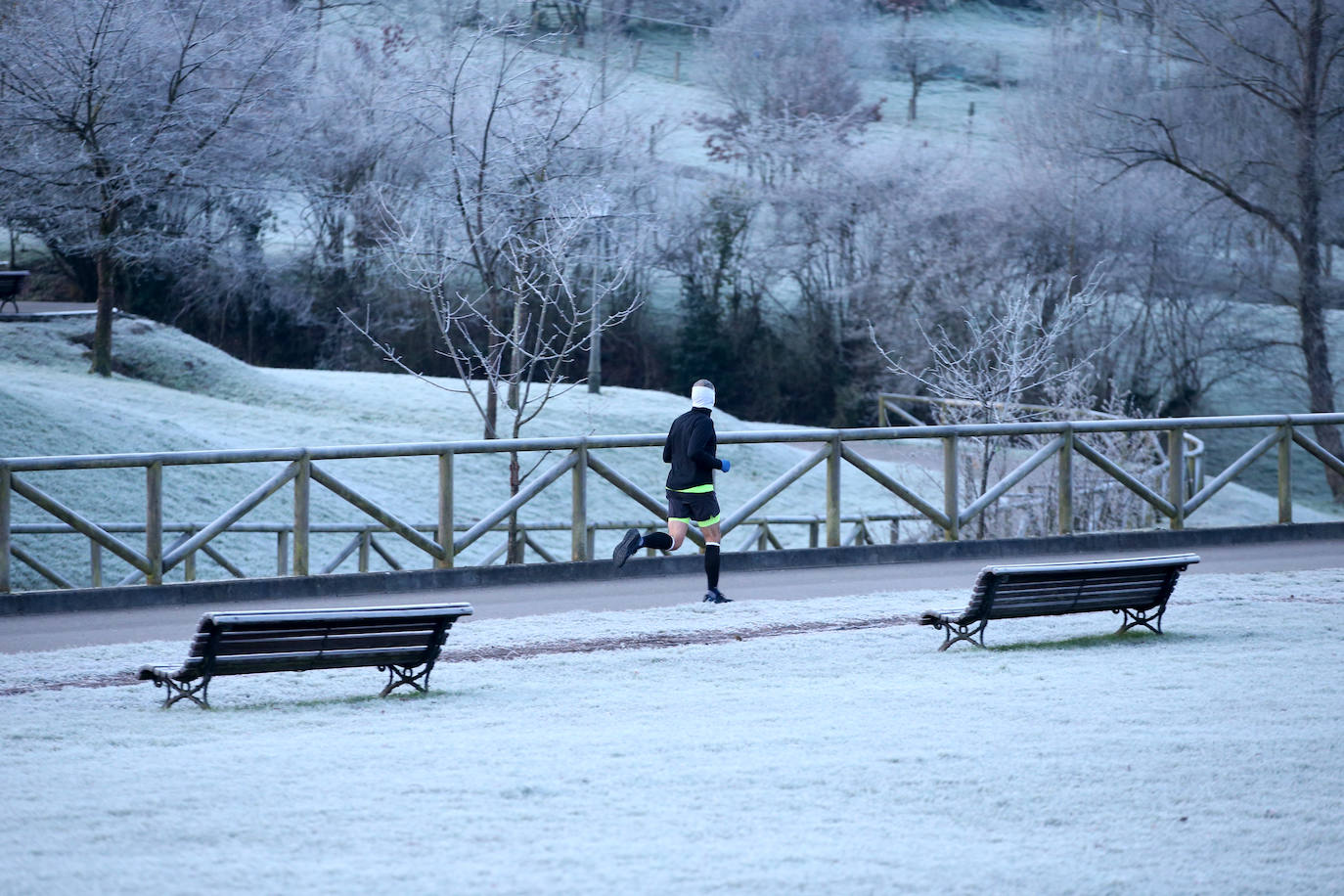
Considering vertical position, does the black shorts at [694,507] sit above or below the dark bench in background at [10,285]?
below

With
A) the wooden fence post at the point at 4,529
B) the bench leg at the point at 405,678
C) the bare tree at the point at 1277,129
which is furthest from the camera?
the bare tree at the point at 1277,129

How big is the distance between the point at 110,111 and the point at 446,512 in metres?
20.4

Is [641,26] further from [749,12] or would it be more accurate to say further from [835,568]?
[835,568]

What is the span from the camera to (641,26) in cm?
7175

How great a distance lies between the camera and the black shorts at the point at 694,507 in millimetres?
10867

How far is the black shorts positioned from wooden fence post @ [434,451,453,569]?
5.70ft

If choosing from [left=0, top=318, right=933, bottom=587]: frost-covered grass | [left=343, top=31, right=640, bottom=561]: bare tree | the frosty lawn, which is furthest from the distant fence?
[left=343, top=31, right=640, bottom=561]: bare tree

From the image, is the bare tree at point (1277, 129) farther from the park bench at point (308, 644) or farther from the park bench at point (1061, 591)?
the park bench at point (308, 644)

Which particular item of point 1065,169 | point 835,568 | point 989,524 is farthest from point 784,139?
point 835,568

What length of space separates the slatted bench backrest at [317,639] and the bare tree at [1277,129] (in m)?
26.2

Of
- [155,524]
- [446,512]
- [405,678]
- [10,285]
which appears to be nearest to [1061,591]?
[405,678]

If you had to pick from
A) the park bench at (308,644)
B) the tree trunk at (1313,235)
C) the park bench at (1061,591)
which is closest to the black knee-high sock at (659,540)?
the park bench at (1061,591)

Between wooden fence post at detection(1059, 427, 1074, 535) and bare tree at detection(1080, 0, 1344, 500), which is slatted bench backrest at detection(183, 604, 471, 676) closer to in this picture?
wooden fence post at detection(1059, 427, 1074, 535)

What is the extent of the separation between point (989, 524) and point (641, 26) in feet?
187
